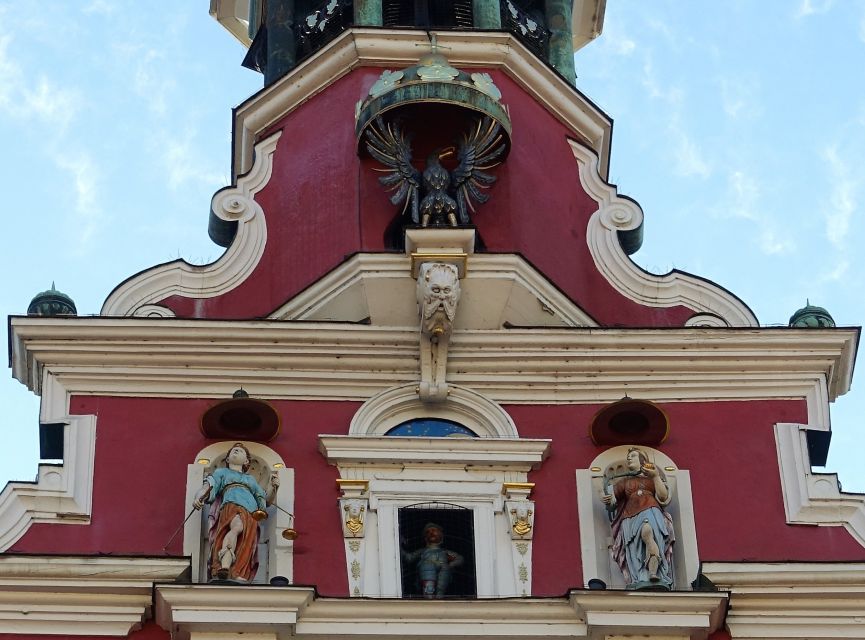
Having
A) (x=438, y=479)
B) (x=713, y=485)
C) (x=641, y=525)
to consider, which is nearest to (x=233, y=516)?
(x=438, y=479)

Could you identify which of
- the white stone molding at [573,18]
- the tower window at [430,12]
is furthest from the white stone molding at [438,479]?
the white stone molding at [573,18]

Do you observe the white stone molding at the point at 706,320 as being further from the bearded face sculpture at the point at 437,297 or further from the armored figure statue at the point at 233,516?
the armored figure statue at the point at 233,516

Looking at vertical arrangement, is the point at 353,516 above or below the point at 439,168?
below

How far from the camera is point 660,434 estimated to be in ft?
70.3

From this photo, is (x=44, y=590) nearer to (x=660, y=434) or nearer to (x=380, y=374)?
(x=380, y=374)

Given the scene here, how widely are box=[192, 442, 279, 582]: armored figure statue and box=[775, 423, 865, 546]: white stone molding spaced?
12.7 feet

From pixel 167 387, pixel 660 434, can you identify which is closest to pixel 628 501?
pixel 660 434

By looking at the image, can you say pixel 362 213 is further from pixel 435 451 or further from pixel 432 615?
pixel 432 615

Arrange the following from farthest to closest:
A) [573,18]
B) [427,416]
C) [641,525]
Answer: [573,18] → [427,416] → [641,525]

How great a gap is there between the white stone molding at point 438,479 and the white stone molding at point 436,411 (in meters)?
0.33

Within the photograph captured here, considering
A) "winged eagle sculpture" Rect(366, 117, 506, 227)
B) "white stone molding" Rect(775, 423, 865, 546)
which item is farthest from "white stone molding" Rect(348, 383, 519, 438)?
"white stone molding" Rect(775, 423, 865, 546)

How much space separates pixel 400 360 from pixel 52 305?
277 cm

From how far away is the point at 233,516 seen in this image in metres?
20.3

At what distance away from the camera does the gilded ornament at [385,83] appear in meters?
23.3
